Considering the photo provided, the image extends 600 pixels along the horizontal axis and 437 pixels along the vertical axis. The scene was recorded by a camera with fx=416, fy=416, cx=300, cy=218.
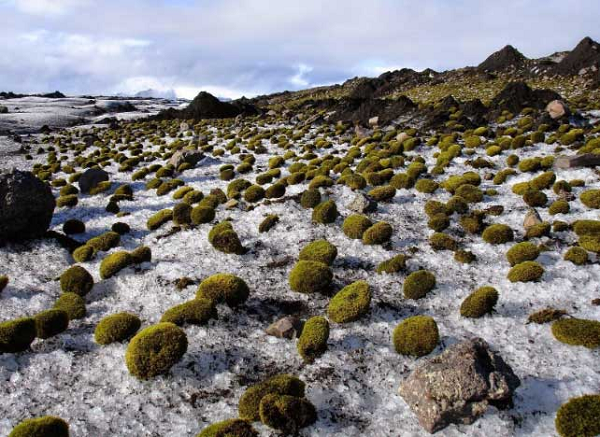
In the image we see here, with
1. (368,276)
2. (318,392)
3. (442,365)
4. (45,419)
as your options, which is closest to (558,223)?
(368,276)

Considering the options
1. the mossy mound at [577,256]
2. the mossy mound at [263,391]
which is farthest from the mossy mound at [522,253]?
the mossy mound at [263,391]

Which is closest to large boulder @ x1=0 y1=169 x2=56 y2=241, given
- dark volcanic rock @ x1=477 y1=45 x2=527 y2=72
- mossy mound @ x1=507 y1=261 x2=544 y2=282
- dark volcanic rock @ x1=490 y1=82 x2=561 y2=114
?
mossy mound @ x1=507 y1=261 x2=544 y2=282

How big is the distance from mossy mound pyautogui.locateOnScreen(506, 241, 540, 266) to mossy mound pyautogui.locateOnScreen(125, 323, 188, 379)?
1199 centimetres

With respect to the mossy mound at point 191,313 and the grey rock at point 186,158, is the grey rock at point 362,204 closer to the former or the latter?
the mossy mound at point 191,313

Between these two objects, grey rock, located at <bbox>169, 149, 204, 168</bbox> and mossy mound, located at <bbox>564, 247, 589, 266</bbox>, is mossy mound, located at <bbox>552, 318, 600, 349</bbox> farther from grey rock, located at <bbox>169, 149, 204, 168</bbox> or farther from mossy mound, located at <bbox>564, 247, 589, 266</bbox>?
grey rock, located at <bbox>169, 149, 204, 168</bbox>

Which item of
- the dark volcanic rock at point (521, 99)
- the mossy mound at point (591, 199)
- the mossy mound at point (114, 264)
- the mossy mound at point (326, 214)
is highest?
the dark volcanic rock at point (521, 99)

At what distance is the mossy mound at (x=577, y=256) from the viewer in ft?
49.1

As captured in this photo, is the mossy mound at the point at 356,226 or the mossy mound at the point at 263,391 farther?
the mossy mound at the point at 356,226

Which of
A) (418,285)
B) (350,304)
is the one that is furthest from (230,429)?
(418,285)

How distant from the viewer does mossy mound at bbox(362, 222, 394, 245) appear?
703 inches

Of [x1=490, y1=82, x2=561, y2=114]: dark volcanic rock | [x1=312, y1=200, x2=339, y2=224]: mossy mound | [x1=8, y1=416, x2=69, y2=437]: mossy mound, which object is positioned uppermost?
[x1=490, y1=82, x2=561, y2=114]: dark volcanic rock

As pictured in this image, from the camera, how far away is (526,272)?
46.9 feet

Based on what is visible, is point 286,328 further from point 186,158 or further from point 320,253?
point 186,158

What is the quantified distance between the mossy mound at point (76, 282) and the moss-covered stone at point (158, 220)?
6.02 metres
